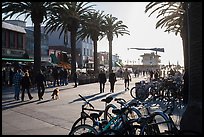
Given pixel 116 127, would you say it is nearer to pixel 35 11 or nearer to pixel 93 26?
pixel 35 11

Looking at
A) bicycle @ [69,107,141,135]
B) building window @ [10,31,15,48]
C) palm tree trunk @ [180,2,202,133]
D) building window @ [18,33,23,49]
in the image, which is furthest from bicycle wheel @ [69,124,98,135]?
building window @ [18,33,23,49]

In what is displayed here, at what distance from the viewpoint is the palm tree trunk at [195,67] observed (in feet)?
20.4

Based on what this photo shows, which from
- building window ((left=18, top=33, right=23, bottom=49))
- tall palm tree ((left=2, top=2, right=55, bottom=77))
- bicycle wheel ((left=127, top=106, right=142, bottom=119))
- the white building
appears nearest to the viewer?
bicycle wheel ((left=127, top=106, right=142, bottom=119))

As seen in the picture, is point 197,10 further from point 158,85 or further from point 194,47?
point 158,85

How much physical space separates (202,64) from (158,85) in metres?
11.3

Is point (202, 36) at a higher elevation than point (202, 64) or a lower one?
higher

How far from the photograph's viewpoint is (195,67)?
641 centimetres

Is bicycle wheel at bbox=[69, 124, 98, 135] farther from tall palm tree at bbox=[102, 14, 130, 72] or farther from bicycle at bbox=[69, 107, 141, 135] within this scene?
tall palm tree at bbox=[102, 14, 130, 72]

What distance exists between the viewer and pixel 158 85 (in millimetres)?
17375

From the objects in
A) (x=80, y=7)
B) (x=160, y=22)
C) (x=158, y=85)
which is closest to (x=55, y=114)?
(x=158, y=85)

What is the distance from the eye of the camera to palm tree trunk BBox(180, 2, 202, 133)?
6.23 m

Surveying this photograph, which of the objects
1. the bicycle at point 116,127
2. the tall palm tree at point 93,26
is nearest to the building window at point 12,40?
the tall palm tree at point 93,26

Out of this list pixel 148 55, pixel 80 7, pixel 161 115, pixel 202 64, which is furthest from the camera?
pixel 148 55

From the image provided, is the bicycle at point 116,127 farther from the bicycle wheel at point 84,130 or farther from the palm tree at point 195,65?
the palm tree at point 195,65
